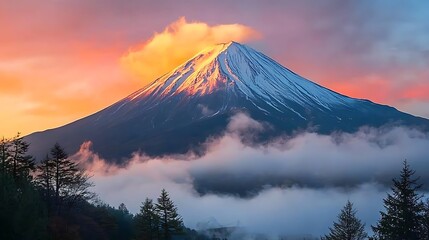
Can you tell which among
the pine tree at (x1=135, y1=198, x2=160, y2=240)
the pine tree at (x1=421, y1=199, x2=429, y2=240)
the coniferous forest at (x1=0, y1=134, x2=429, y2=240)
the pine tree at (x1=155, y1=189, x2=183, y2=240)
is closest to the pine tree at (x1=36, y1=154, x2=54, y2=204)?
the coniferous forest at (x1=0, y1=134, x2=429, y2=240)

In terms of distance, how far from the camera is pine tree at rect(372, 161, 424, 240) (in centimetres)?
2672

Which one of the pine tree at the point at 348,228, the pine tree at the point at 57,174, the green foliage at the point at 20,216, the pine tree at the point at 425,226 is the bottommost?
the pine tree at the point at 425,226

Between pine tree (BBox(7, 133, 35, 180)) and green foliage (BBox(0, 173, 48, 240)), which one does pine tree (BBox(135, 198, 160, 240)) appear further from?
green foliage (BBox(0, 173, 48, 240))

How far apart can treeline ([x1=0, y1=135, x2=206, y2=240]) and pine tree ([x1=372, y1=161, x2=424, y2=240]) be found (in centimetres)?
1859

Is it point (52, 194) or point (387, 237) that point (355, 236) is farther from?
point (52, 194)

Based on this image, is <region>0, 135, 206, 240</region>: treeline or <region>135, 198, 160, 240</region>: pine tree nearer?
<region>0, 135, 206, 240</region>: treeline

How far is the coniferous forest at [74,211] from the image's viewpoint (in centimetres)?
2714

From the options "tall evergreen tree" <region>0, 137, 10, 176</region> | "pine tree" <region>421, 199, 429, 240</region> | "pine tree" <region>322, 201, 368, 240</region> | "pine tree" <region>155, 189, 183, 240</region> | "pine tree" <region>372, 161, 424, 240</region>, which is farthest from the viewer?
"pine tree" <region>155, 189, 183, 240</region>

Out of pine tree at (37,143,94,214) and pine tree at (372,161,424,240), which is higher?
pine tree at (37,143,94,214)

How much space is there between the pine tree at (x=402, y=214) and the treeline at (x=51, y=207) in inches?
732

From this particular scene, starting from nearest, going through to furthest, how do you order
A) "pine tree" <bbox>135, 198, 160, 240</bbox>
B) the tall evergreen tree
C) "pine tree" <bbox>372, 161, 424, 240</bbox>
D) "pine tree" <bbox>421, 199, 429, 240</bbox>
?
"pine tree" <bbox>372, 161, 424, 240</bbox>
"pine tree" <bbox>421, 199, 429, 240</bbox>
the tall evergreen tree
"pine tree" <bbox>135, 198, 160, 240</bbox>

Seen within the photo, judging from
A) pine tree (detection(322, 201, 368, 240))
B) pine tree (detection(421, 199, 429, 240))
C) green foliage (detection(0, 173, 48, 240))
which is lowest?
pine tree (detection(421, 199, 429, 240))

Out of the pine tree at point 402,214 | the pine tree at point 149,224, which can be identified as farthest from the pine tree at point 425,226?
the pine tree at point 149,224

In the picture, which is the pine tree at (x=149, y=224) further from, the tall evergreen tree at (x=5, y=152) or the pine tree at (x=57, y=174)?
the tall evergreen tree at (x=5, y=152)
